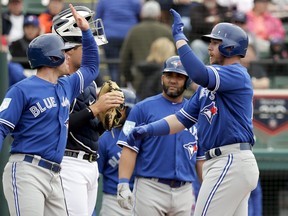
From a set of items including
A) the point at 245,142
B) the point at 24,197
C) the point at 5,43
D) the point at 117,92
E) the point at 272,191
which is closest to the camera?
the point at 24,197

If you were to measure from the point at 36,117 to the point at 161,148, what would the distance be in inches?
70.0

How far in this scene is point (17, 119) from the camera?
662 centimetres

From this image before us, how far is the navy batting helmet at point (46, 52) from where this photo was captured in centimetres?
685

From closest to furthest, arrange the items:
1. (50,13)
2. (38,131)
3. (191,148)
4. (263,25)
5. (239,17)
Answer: (38,131) → (191,148) → (239,17) → (50,13) → (263,25)

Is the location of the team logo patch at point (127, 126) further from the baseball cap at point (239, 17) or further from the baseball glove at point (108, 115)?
the baseball cap at point (239, 17)

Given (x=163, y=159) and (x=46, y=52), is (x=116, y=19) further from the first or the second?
(x=46, y=52)

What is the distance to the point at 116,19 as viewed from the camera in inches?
484

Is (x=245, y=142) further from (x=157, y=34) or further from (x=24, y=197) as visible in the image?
(x=157, y=34)

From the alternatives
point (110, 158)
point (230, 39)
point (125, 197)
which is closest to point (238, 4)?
point (110, 158)

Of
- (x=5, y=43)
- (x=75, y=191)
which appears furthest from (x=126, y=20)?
(x=75, y=191)

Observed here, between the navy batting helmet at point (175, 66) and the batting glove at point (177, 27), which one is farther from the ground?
the batting glove at point (177, 27)

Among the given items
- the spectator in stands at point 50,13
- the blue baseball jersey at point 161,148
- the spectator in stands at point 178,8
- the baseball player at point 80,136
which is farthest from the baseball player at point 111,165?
the spectator in stands at point 178,8

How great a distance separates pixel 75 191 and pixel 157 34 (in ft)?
15.9

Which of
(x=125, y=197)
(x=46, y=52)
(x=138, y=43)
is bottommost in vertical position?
(x=125, y=197)
